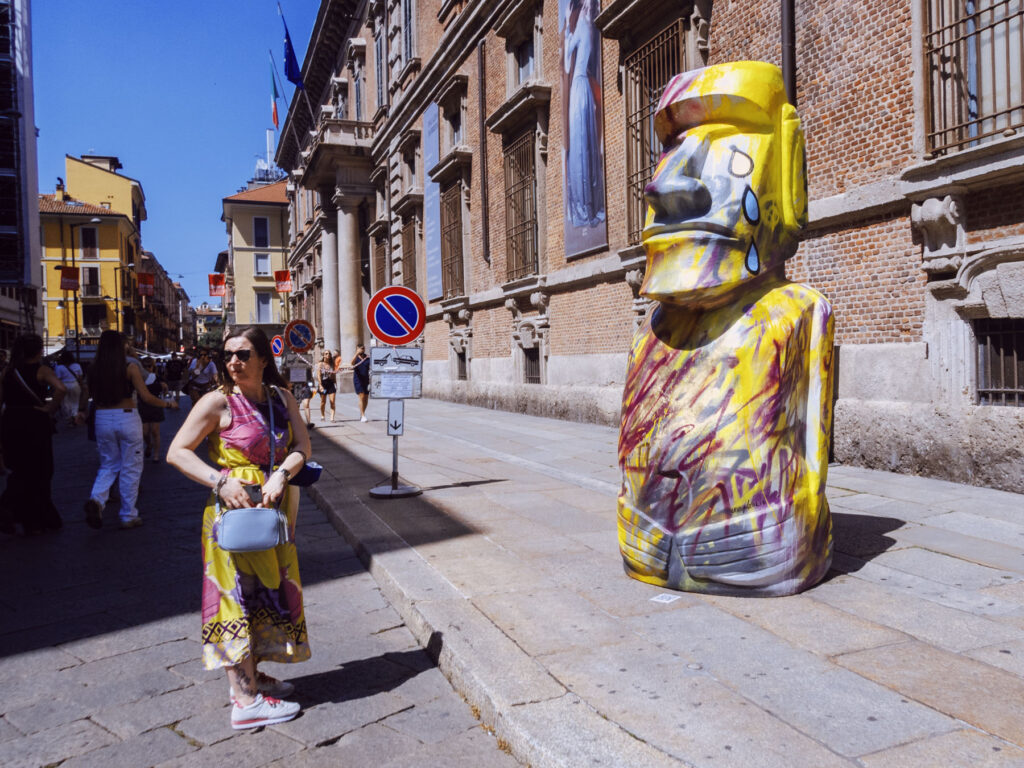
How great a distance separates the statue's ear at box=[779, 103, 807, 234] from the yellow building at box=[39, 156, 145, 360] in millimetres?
52402

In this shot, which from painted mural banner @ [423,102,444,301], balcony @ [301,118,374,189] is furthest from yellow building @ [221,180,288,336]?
painted mural banner @ [423,102,444,301]

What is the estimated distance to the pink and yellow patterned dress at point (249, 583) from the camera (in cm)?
291

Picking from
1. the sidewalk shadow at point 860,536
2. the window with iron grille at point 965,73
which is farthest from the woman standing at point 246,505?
the window with iron grille at point 965,73

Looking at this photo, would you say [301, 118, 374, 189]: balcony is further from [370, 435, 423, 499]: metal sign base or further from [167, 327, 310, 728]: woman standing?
[167, 327, 310, 728]: woman standing

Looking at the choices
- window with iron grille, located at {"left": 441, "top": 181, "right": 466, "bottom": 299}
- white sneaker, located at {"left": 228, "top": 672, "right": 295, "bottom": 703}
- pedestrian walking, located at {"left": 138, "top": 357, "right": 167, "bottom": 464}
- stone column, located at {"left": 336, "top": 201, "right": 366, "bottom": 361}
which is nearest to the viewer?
white sneaker, located at {"left": 228, "top": 672, "right": 295, "bottom": 703}

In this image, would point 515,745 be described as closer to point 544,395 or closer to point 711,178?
point 711,178

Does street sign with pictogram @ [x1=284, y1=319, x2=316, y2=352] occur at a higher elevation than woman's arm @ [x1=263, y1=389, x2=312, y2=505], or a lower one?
higher

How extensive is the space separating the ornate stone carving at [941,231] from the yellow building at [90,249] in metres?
51.1

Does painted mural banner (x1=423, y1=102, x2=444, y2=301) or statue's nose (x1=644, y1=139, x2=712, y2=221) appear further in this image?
painted mural banner (x1=423, y1=102, x2=444, y2=301)

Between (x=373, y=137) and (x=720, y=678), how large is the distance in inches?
1081

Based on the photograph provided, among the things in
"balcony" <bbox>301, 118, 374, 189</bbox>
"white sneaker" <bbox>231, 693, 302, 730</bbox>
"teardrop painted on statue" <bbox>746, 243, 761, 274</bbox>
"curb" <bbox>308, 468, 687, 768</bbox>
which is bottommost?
"white sneaker" <bbox>231, 693, 302, 730</bbox>

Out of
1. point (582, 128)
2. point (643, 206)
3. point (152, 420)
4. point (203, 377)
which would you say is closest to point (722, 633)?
point (152, 420)

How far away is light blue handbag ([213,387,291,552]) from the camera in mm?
2727

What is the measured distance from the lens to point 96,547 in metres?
5.94
